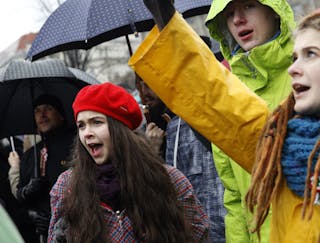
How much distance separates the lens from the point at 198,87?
255cm

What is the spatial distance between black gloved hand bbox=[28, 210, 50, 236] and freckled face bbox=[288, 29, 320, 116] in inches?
142

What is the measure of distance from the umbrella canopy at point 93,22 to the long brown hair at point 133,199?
1.42 meters

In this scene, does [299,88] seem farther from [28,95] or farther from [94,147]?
[28,95]

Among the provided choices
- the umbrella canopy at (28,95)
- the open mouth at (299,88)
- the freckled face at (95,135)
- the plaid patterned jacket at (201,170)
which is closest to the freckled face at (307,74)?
the open mouth at (299,88)

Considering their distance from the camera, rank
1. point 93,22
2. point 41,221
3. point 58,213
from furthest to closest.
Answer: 1. point 41,221
2. point 93,22
3. point 58,213

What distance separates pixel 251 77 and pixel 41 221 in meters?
2.77

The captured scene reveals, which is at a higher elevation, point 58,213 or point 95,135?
point 95,135

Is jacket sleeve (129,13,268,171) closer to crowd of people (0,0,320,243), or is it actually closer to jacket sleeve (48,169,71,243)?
crowd of people (0,0,320,243)

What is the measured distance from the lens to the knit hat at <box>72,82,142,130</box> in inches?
155

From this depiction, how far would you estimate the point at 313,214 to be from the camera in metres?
2.39

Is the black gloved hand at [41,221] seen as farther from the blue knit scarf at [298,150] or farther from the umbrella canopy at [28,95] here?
the blue knit scarf at [298,150]

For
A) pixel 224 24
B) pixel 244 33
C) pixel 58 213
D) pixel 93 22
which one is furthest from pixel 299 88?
pixel 93 22

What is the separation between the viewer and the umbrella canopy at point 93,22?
5062mm

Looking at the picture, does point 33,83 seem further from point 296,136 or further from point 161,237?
point 296,136
